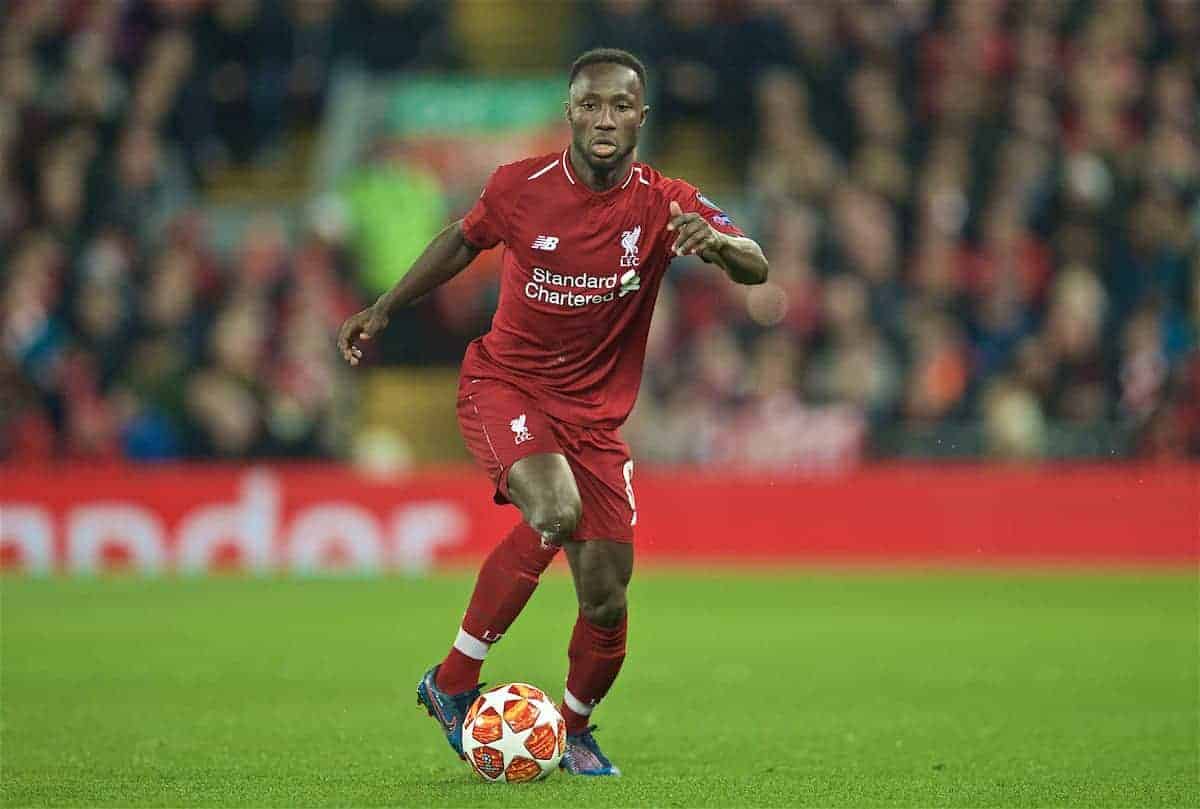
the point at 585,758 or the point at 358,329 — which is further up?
the point at 358,329

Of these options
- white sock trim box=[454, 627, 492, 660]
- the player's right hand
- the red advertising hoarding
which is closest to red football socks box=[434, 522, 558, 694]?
white sock trim box=[454, 627, 492, 660]

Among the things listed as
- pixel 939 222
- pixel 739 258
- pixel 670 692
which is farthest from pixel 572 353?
pixel 939 222

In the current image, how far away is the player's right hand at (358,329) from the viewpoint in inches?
268

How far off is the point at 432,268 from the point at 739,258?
1197 mm

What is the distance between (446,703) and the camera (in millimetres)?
6840

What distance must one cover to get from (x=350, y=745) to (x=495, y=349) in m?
1.62

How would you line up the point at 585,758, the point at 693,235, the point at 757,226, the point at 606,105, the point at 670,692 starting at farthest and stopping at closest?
the point at 757,226 < the point at 670,692 < the point at 585,758 < the point at 606,105 < the point at 693,235

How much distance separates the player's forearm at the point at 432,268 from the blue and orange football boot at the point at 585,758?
1654mm

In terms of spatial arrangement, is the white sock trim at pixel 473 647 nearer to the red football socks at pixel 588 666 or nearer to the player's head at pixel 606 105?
the red football socks at pixel 588 666

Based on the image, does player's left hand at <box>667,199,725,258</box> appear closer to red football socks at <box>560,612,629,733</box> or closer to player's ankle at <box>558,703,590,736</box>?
red football socks at <box>560,612,629,733</box>

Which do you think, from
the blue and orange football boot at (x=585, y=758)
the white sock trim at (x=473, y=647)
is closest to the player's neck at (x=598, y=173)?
the white sock trim at (x=473, y=647)

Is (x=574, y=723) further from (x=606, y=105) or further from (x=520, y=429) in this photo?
(x=606, y=105)

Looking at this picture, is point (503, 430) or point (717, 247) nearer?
point (717, 247)

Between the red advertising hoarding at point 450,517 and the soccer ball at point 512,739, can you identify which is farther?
the red advertising hoarding at point 450,517
